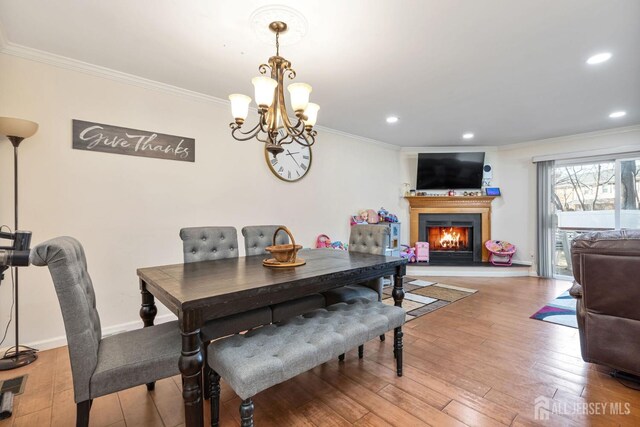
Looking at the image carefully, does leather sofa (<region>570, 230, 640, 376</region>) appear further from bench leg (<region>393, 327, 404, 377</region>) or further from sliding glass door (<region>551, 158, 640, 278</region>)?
sliding glass door (<region>551, 158, 640, 278</region>)

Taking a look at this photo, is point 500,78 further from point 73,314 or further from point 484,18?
point 73,314

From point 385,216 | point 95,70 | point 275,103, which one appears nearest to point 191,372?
point 275,103

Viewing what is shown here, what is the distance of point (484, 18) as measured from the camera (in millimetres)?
1963

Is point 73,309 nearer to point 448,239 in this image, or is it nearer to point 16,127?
point 16,127

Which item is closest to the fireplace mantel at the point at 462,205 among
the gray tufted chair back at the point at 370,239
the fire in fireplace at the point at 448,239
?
the fire in fireplace at the point at 448,239

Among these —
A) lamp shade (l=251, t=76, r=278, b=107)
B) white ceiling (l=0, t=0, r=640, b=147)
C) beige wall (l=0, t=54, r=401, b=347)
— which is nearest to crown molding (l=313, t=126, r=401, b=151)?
white ceiling (l=0, t=0, r=640, b=147)

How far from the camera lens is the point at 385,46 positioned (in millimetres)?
2287

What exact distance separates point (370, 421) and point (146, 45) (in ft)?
10.0

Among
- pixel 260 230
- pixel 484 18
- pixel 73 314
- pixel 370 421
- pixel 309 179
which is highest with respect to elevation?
pixel 484 18

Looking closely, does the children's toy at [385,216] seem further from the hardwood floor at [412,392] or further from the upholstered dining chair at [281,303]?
the hardwood floor at [412,392]

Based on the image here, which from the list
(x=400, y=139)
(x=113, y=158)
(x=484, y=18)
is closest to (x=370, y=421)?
(x=484, y=18)

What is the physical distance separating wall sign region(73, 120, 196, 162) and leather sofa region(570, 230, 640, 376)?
356cm

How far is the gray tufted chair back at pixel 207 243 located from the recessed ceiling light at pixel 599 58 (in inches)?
136

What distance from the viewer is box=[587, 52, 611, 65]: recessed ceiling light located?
239cm
